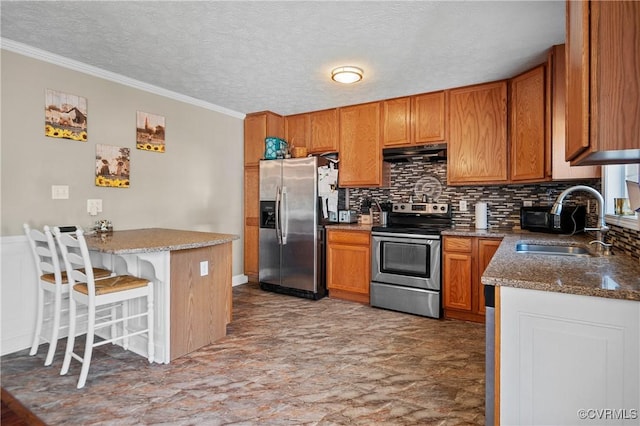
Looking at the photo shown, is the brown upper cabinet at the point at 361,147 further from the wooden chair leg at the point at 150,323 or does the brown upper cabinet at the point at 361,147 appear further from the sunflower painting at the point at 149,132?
the wooden chair leg at the point at 150,323

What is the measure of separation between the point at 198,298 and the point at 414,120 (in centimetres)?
282

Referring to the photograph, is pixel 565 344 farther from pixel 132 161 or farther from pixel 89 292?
pixel 132 161

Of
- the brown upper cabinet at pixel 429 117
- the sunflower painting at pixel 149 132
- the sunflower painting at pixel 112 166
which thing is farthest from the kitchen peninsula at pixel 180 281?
the brown upper cabinet at pixel 429 117

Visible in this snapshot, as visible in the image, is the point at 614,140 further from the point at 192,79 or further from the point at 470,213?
the point at 192,79

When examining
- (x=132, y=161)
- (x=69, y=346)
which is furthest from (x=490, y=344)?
(x=132, y=161)

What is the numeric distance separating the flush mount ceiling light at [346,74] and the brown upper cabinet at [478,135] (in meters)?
1.10

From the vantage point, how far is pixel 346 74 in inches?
119

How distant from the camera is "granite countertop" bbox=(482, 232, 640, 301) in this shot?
1.17 meters

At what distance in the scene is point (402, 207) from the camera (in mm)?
3998

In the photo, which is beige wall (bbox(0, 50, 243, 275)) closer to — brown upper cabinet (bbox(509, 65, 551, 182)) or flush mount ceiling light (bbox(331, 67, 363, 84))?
flush mount ceiling light (bbox(331, 67, 363, 84))

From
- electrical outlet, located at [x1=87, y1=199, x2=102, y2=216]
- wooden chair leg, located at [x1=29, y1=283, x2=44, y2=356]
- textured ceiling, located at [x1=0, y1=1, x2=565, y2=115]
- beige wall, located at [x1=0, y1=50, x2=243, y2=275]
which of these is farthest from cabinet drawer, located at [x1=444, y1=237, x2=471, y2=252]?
wooden chair leg, located at [x1=29, y1=283, x2=44, y2=356]

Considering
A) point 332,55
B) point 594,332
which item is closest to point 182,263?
point 332,55

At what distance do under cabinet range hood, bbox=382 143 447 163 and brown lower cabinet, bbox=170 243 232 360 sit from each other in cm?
210

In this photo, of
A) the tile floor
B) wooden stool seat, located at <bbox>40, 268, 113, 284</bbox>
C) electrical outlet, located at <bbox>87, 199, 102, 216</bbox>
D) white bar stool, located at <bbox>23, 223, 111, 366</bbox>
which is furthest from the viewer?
electrical outlet, located at <bbox>87, 199, 102, 216</bbox>
